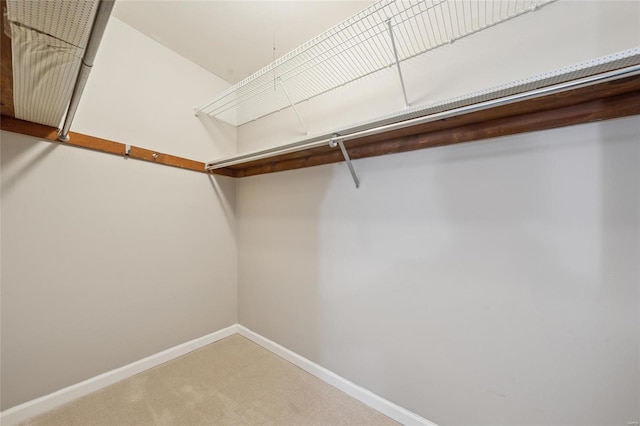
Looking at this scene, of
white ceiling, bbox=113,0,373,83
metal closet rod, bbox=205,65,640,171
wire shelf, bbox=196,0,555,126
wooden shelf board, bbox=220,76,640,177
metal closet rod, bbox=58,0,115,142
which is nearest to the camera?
metal closet rod, bbox=58,0,115,142

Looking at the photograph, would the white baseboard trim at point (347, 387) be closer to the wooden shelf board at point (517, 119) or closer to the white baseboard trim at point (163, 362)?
the white baseboard trim at point (163, 362)

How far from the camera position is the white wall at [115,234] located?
1412 mm

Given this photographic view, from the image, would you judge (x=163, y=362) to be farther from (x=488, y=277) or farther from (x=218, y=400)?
(x=488, y=277)

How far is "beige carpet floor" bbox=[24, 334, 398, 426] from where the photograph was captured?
1.43 meters

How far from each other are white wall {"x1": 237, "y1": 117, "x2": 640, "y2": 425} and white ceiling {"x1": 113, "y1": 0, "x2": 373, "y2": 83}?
3.47 feet

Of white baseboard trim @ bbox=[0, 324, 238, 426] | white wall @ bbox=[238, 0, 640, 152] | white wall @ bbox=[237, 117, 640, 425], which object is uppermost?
white wall @ bbox=[238, 0, 640, 152]

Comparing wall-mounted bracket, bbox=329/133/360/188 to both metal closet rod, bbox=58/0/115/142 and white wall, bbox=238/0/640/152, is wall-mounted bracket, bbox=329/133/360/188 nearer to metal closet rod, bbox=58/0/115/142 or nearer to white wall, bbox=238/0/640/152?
white wall, bbox=238/0/640/152

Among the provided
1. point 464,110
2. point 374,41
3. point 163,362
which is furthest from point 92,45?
point 163,362

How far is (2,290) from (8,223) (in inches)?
15.4

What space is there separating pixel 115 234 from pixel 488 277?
250cm

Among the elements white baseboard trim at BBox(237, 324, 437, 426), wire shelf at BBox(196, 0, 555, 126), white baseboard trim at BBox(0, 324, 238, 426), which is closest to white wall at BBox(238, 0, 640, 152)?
wire shelf at BBox(196, 0, 555, 126)

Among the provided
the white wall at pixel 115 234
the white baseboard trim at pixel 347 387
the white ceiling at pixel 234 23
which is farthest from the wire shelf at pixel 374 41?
the white baseboard trim at pixel 347 387

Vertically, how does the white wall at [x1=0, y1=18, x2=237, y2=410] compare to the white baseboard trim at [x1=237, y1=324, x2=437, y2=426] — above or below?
above

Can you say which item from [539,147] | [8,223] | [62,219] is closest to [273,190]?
[62,219]
